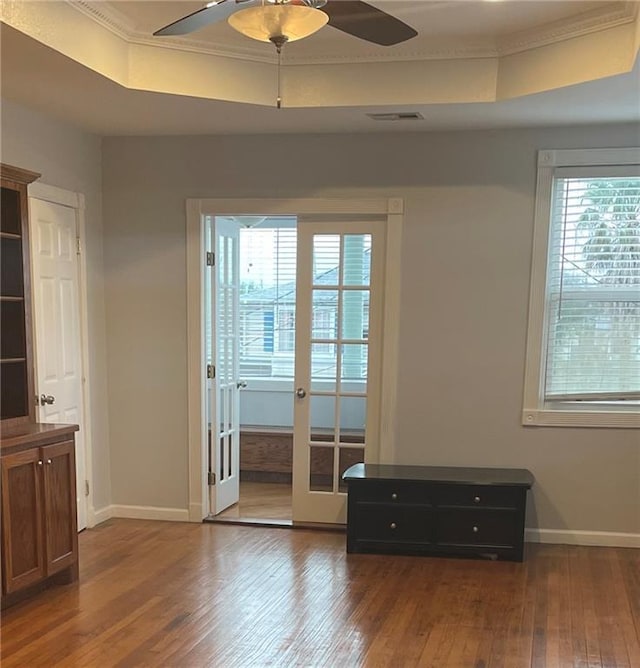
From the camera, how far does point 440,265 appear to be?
4156 mm

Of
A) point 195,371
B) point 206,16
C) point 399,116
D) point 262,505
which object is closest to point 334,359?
point 195,371

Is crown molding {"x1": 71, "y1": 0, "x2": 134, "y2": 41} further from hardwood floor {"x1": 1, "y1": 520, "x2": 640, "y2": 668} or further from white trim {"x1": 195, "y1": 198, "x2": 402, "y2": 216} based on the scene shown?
hardwood floor {"x1": 1, "y1": 520, "x2": 640, "y2": 668}

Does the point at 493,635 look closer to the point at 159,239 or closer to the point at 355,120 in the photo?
the point at 355,120

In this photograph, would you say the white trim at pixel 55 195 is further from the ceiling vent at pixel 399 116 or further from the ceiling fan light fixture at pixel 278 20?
the ceiling fan light fixture at pixel 278 20

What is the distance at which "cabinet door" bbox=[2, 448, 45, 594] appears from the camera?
9.88 ft

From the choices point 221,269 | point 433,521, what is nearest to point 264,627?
point 433,521

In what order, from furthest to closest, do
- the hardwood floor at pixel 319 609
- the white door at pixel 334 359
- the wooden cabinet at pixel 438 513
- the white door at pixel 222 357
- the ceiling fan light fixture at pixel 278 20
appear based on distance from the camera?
the white door at pixel 222 357
the white door at pixel 334 359
the wooden cabinet at pixel 438 513
the hardwood floor at pixel 319 609
the ceiling fan light fixture at pixel 278 20

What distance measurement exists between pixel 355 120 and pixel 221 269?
4.79 feet

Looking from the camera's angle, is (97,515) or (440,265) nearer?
(440,265)

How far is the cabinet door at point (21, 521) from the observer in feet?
9.88

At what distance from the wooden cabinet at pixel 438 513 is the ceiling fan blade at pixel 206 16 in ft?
8.77

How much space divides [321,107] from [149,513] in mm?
3060

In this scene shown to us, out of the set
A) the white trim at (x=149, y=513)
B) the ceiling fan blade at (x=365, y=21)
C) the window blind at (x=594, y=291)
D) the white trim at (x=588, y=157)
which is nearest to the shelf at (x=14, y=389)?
the white trim at (x=149, y=513)

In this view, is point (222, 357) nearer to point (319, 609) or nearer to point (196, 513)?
point (196, 513)
